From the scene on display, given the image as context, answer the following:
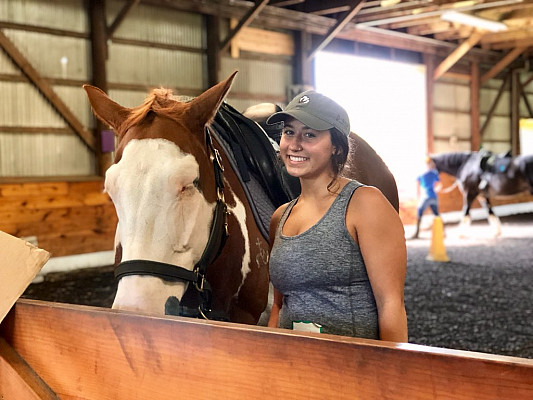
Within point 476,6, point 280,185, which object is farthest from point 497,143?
point 280,185

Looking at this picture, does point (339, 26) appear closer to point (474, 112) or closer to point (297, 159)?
point (474, 112)

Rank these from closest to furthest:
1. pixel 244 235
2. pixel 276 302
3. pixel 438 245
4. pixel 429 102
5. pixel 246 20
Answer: pixel 276 302 → pixel 244 235 → pixel 438 245 → pixel 246 20 → pixel 429 102

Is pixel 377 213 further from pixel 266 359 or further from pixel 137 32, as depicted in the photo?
pixel 137 32

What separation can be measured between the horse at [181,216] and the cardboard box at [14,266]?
0.39m

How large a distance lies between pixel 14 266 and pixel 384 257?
35.5 inches

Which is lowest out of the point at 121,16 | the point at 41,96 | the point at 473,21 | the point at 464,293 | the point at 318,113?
Answer: the point at 464,293

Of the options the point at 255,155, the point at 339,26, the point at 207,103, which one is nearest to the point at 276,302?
the point at 207,103

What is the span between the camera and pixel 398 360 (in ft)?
2.88

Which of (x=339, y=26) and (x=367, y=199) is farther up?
(x=339, y=26)

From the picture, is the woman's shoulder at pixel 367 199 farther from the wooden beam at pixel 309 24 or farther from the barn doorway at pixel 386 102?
the barn doorway at pixel 386 102

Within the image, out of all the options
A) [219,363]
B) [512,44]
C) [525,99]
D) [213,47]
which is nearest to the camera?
[219,363]

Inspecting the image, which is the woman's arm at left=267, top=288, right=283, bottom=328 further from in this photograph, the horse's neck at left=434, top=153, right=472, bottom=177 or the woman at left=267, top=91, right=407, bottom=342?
the horse's neck at left=434, top=153, right=472, bottom=177

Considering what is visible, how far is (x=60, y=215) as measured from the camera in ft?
31.0

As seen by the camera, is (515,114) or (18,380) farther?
(515,114)
